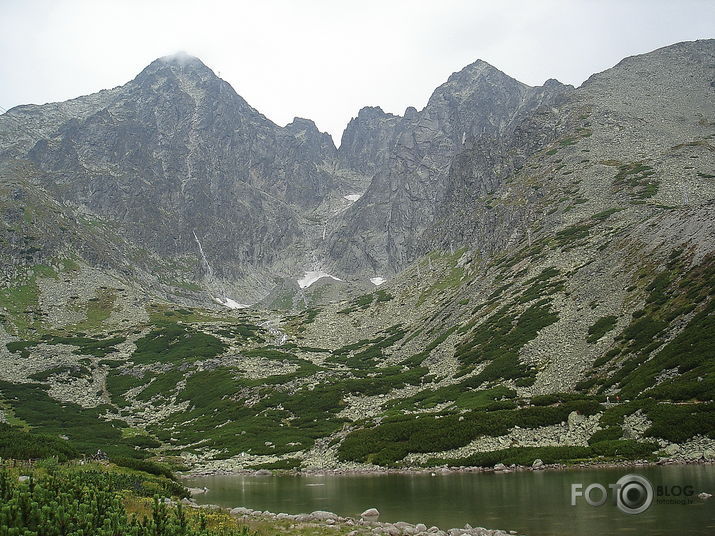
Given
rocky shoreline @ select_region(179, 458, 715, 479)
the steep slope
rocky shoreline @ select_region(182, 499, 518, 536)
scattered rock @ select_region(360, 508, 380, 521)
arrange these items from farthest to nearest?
the steep slope < rocky shoreline @ select_region(179, 458, 715, 479) < scattered rock @ select_region(360, 508, 380, 521) < rocky shoreline @ select_region(182, 499, 518, 536)

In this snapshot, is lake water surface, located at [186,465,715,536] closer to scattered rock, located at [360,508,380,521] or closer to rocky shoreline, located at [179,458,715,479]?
scattered rock, located at [360,508,380,521]

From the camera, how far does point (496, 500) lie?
24.0 m

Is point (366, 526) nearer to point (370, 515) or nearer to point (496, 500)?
point (370, 515)

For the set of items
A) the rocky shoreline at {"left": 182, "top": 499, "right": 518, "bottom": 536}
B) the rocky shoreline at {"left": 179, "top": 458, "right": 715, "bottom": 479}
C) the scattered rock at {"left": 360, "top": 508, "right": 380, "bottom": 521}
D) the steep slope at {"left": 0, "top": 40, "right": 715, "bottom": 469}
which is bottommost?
the rocky shoreline at {"left": 179, "top": 458, "right": 715, "bottom": 479}

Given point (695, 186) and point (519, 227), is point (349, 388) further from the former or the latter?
point (695, 186)

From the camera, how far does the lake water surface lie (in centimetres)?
1772

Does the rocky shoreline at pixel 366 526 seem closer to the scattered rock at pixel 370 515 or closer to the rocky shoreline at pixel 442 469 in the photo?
the scattered rock at pixel 370 515

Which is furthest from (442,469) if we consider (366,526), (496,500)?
(366,526)

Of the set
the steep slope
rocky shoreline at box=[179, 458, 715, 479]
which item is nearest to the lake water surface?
rocky shoreline at box=[179, 458, 715, 479]

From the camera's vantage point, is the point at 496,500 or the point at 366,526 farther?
the point at 496,500

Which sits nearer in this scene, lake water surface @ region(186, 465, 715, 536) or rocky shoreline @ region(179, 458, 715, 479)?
lake water surface @ region(186, 465, 715, 536)

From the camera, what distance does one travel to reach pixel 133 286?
194500 millimetres

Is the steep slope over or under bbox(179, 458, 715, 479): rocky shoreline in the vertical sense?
over

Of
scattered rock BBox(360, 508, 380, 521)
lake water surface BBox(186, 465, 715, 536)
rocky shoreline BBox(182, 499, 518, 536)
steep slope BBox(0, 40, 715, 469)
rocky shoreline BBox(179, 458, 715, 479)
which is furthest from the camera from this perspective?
steep slope BBox(0, 40, 715, 469)
